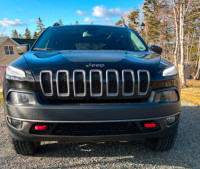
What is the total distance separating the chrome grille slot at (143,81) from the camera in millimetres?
2104

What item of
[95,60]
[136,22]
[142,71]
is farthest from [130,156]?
[136,22]

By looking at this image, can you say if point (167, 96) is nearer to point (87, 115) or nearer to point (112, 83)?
point (112, 83)

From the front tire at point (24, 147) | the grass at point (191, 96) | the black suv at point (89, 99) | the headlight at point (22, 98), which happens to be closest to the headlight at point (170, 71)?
the black suv at point (89, 99)

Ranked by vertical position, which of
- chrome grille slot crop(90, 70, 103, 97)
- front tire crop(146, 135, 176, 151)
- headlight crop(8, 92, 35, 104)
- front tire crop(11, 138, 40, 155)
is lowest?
front tire crop(146, 135, 176, 151)

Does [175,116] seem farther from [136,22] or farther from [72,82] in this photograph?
[136,22]

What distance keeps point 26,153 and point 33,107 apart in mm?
910

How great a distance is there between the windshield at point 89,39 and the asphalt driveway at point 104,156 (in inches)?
63.9

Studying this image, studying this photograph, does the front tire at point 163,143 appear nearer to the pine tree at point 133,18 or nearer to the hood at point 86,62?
the hood at point 86,62

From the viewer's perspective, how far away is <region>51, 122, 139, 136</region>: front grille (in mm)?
2096

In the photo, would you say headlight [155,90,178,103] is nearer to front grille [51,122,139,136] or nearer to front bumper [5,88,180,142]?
front bumper [5,88,180,142]

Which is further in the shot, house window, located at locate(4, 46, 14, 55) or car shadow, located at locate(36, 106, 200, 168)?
house window, located at locate(4, 46, 14, 55)

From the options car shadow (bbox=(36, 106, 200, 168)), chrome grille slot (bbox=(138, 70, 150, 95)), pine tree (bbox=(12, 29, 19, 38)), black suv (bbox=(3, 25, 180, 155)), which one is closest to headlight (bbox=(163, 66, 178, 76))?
black suv (bbox=(3, 25, 180, 155))

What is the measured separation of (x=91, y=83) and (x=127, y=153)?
127 cm

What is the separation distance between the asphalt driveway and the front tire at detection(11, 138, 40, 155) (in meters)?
0.09
